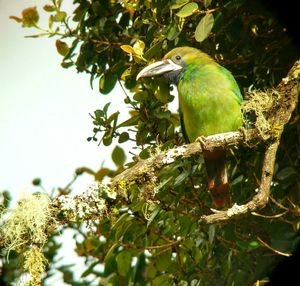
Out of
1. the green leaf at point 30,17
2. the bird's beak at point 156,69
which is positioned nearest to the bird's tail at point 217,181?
the bird's beak at point 156,69

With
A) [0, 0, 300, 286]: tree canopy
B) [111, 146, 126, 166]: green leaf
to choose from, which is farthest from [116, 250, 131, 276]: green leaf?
[111, 146, 126, 166]: green leaf

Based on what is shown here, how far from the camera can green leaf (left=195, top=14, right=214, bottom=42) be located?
8.40 ft

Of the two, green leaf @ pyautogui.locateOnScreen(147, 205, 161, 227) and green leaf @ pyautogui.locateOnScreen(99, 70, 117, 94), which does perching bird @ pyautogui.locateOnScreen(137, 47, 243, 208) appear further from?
green leaf @ pyautogui.locateOnScreen(147, 205, 161, 227)

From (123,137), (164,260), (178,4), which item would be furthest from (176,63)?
(164,260)

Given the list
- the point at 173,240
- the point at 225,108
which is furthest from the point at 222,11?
the point at 173,240

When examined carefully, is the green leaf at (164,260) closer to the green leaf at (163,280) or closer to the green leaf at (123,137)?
the green leaf at (163,280)

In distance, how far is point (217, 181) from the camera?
9.21 ft

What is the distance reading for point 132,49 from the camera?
2822 millimetres

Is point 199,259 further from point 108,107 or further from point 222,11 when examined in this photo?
point 222,11

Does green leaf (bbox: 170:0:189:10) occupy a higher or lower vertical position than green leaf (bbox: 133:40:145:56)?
higher

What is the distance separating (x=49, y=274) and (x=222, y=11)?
1.81m

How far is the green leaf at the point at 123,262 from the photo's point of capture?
8.84 feet

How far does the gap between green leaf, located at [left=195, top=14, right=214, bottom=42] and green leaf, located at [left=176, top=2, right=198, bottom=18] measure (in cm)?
6

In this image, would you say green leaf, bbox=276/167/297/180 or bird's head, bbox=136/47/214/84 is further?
bird's head, bbox=136/47/214/84
